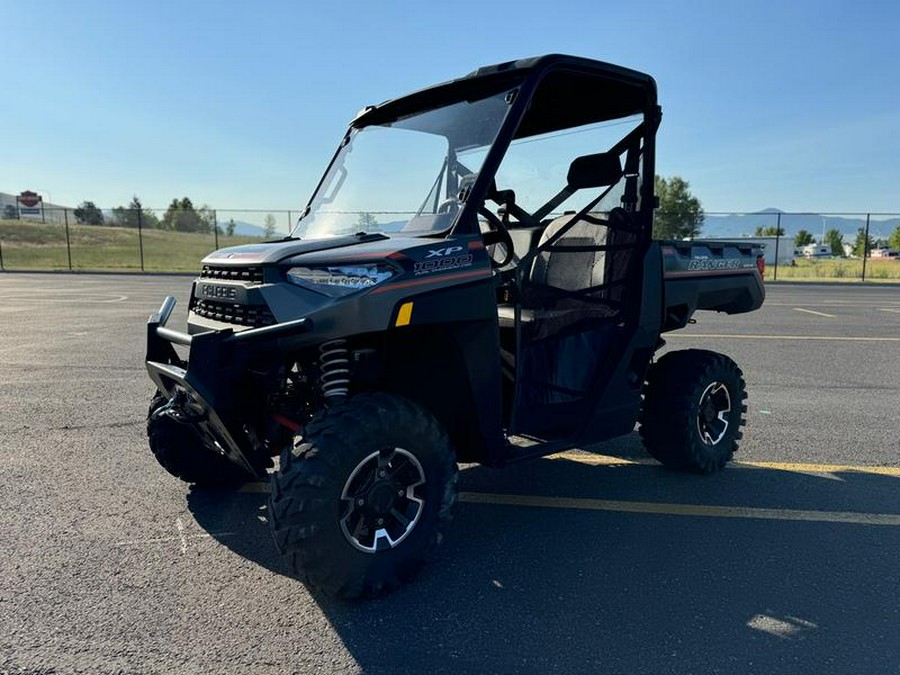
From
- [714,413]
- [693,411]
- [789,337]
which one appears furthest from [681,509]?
[789,337]

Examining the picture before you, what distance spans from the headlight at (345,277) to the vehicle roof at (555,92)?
3.95ft

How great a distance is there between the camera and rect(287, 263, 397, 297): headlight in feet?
9.00

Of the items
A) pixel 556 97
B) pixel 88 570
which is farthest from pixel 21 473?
pixel 556 97

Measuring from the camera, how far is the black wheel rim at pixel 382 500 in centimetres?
280

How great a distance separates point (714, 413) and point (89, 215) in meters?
42.8

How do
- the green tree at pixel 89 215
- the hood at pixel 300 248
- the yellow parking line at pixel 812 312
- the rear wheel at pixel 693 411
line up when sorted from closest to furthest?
the hood at pixel 300 248 < the rear wheel at pixel 693 411 < the yellow parking line at pixel 812 312 < the green tree at pixel 89 215

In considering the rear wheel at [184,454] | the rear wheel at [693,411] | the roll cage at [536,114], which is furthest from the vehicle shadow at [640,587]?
the roll cage at [536,114]

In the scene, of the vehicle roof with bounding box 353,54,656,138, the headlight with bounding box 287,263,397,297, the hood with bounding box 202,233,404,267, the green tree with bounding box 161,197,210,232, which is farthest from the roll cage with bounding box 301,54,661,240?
the green tree with bounding box 161,197,210,232

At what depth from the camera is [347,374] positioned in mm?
2922

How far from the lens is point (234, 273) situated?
3.06 metres

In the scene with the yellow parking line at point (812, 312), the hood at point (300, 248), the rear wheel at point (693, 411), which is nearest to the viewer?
the hood at point (300, 248)

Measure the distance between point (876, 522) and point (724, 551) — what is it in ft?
3.42

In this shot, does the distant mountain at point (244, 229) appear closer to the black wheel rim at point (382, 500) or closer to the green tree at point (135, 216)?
the green tree at point (135, 216)

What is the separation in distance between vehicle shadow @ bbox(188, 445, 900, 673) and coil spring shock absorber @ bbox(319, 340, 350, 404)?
3.00ft
